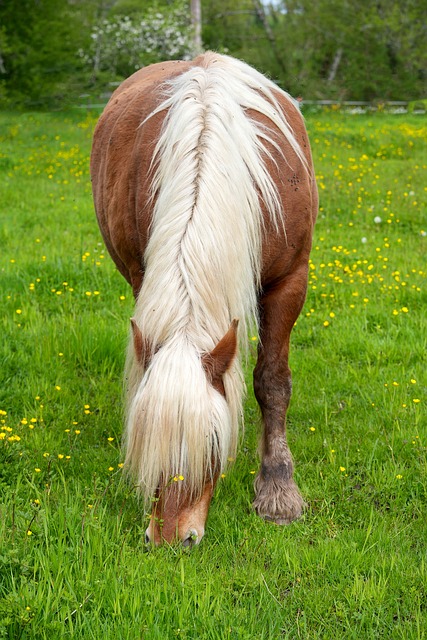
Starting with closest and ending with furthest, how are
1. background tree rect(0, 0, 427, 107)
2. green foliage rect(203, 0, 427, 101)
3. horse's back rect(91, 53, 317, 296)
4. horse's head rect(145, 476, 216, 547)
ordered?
horse's head rect(145, 476, 216, 547)
horse's back rect(91, 53, 317, 296)
background tree rect(0, 0, 427, 107)
green foliage rect(203, 0, 427, 101)

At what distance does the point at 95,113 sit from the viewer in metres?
18.5

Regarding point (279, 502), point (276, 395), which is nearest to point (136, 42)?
point (276, 395)

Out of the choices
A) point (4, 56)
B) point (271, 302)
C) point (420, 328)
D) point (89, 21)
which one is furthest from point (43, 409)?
point (89, 21)

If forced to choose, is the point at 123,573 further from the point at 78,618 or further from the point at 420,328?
the point at 420,328

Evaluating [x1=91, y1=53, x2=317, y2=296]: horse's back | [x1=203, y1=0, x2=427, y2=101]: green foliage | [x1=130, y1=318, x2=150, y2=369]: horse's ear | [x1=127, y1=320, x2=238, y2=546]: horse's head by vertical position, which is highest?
[x1=91, y1=53, x2=317, y2=296]: horse's back

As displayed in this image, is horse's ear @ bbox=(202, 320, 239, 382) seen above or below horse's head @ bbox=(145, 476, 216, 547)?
above

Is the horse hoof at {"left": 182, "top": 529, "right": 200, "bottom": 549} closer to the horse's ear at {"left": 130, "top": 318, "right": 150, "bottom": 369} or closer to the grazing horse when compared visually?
the grazing horse

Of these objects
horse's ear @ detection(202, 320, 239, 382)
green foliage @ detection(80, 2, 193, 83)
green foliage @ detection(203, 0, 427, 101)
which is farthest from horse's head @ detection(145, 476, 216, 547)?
green foliage @ detection(80, 2, 193, 83)

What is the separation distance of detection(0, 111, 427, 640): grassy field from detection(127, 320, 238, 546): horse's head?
0.41 feet

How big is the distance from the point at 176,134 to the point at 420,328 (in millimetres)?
3023

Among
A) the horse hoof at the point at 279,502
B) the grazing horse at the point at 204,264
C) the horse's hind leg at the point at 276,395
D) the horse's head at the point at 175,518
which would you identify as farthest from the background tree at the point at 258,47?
the horse's head at the point at 175,518

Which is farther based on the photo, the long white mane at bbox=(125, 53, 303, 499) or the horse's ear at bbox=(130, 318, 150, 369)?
the horse's ear at bbox=(130, 318, 150, 369)

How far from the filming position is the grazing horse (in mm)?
2729

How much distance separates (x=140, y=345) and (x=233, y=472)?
4.20 ft
